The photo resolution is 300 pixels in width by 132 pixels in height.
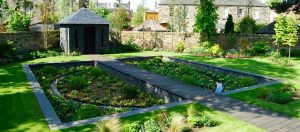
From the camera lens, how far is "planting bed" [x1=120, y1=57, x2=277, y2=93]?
607 inches

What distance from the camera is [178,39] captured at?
31469 millimetres

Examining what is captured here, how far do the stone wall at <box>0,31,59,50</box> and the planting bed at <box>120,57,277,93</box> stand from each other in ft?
28.6

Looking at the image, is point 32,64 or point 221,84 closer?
point 221,84

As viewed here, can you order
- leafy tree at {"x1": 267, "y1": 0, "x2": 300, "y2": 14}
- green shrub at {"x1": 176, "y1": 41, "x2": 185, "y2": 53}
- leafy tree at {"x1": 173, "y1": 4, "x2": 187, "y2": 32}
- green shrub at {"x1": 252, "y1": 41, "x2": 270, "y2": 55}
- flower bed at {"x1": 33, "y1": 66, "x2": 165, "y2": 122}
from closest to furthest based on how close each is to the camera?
flower bed at {"x1": 33, "y1": 66, "x2": 165, "y2": 122}, leafy tree at {"x1": 267, "y1": 0, "x2": 300, "y2": 14}, green shrub at {"x1": 252, "y1": 41, "x2": 270, "y2": 55}, green shrub at {"x1": 176, "y1": 41, "x2": 185, "y2": 53}, leafy tree at {"x1": 173, "y1": 4, "x2": 187, "y2": 32}

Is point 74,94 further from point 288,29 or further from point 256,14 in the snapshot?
point 256,14

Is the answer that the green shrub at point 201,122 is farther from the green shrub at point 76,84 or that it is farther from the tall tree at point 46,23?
the tall tree at point 46,23

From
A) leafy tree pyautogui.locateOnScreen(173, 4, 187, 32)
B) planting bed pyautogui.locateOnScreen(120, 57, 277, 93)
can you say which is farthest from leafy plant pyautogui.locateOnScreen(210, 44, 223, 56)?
leafy tree pyautogui.locateOnScreen(173, 4, 187, 32)

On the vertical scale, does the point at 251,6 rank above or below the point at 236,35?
above

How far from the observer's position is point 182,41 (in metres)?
31.3

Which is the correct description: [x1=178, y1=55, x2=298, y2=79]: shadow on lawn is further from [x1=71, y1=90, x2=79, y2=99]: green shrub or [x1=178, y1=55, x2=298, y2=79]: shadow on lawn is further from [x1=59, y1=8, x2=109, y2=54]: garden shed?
[x1=71, y1=90, x2=79, y2=99]: green shrub

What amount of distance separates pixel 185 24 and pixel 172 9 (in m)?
3.88

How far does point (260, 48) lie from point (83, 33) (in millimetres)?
16476

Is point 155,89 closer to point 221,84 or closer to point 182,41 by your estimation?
point 221,84

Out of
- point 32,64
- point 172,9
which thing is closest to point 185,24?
→ point 172,9
